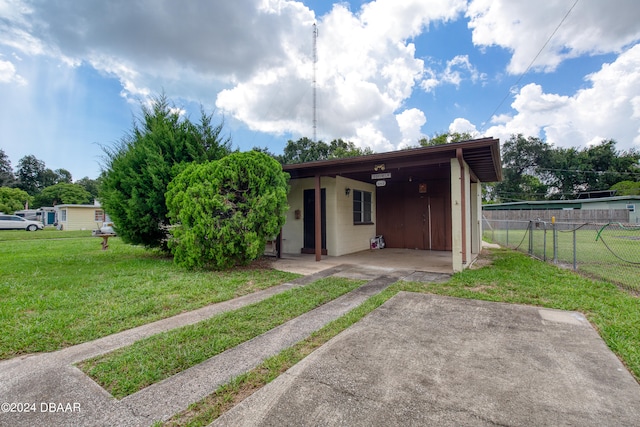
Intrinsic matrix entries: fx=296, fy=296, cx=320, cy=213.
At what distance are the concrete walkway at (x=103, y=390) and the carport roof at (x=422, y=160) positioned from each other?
413 cm

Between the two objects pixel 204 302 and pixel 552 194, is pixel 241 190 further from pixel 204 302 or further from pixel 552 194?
pixel 552 194

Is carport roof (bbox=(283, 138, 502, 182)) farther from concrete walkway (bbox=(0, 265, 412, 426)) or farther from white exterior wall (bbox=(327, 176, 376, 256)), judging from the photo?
concrete walkway (bbox=(0, 265, 412, 426))

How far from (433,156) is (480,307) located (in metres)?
3.21

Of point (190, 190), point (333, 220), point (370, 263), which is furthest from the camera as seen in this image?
point (333, 220)

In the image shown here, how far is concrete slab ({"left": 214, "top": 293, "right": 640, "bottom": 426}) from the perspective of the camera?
171cm

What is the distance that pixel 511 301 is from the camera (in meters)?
4.05

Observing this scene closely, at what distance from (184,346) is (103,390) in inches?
27.8

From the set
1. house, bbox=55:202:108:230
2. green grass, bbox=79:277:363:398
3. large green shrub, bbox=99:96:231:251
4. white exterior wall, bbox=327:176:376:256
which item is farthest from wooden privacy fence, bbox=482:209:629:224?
Answer: house, bbox=55:202:108:230

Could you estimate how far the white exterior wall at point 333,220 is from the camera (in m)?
8.60

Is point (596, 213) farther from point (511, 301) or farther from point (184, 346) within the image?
point (184, 346)

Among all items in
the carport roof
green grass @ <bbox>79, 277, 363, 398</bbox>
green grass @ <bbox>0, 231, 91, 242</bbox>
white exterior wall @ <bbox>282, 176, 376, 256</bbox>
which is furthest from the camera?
green grass @ <bbox>0, 231, 91, 242</bbox>

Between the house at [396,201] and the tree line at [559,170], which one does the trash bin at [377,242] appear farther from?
the tree line at [559,170]

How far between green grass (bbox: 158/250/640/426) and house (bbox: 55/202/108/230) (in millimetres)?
28800

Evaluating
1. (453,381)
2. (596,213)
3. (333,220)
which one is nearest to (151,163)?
(333,220)
